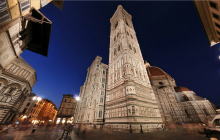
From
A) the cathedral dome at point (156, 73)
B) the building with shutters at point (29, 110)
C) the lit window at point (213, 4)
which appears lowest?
the building with shutters at point (29, 110)

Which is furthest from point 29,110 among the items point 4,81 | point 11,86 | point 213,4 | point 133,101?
point 213,4

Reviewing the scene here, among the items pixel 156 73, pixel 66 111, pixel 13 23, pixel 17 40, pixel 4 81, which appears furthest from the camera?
pixel 156 73

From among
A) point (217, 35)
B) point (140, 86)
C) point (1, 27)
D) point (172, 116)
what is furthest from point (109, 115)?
point (172, 116)

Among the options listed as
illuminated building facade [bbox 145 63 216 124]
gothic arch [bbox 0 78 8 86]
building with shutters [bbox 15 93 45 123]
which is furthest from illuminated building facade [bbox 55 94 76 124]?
illuminated building facade [bbox 145 63 216 124]

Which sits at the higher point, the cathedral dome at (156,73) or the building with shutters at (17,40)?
the cathedral dome at (156,73)

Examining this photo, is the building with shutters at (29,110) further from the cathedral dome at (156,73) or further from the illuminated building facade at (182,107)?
the cathedral dome at (156,73)

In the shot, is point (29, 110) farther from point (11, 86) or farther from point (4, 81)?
point (4, 81)

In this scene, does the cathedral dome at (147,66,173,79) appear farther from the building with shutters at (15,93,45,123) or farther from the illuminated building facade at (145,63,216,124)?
the building with shutters at (15,93,45,123)

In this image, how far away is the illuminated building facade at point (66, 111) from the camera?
129 ft

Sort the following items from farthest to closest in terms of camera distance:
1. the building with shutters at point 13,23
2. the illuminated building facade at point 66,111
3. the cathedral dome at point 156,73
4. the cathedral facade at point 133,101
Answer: the cathedral dome at point 156,73 → the illuminated building facade at point 66,111 → the cathedral facade at point 133,101 → the building with shutters at point 13,23

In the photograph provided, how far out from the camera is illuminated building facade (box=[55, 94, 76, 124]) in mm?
39250

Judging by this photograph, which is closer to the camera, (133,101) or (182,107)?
(133,101)

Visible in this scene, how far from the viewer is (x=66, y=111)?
4212cm

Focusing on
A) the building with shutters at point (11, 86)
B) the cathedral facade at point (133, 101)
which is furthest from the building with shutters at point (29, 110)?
the cathedral facade at point (133, 101)
